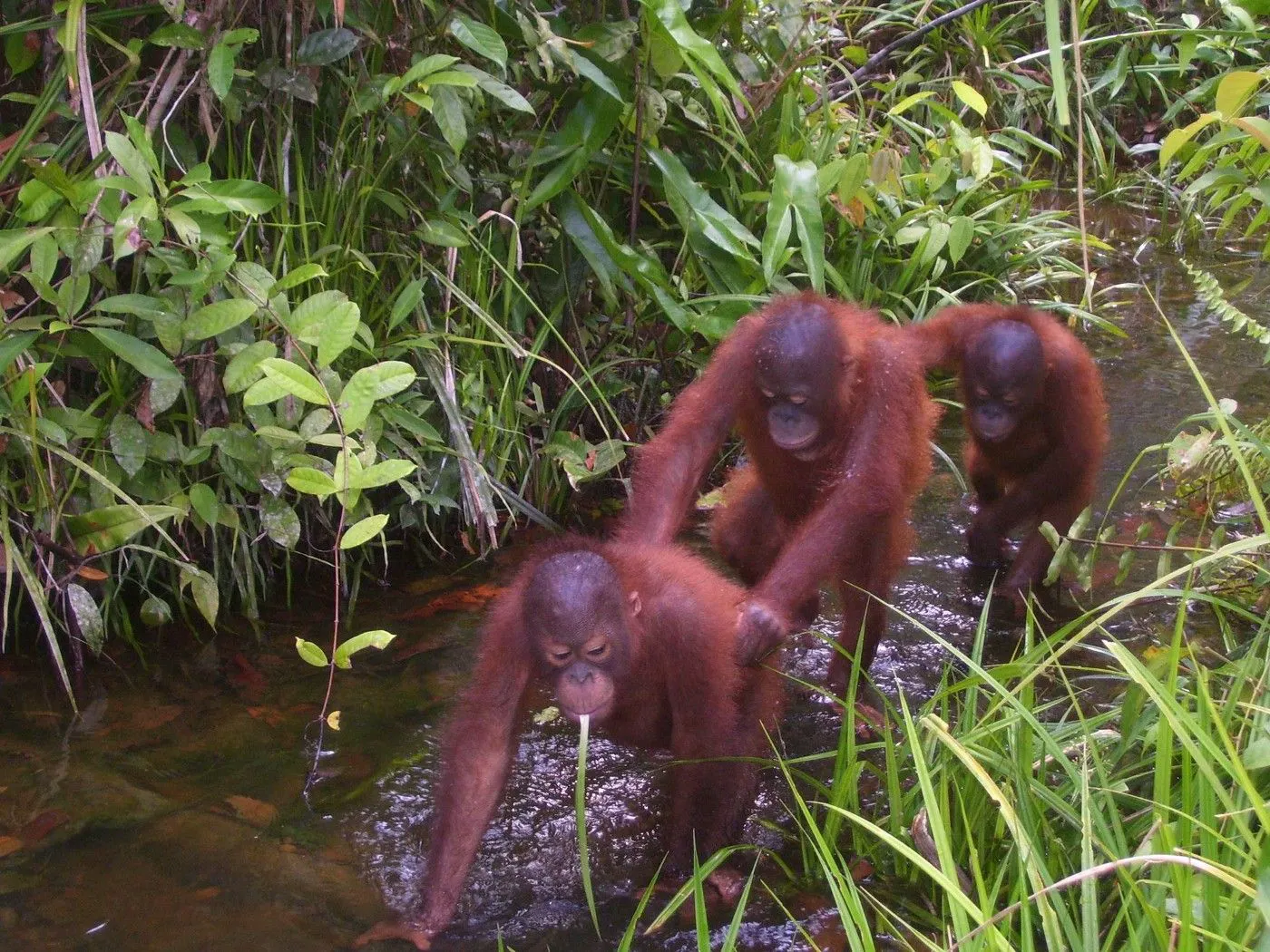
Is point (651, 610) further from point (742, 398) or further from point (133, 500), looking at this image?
point (133, 500)

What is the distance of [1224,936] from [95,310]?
295 cm

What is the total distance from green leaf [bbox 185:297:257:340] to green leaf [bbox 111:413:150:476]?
1.15ft

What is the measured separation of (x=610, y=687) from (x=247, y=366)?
1.27 meters

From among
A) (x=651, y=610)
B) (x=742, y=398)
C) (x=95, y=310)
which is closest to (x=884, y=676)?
(x=742, y=398)

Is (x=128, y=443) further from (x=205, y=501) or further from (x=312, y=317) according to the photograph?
(x=312, y=317)

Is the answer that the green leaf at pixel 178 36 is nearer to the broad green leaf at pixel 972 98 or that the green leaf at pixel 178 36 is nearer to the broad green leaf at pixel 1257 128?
the broad green leaf at pixel 1257 128

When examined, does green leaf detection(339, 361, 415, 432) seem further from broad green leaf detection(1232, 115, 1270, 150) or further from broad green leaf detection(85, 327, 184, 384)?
broad green leaf detection(1232, 115, 1270, 150)

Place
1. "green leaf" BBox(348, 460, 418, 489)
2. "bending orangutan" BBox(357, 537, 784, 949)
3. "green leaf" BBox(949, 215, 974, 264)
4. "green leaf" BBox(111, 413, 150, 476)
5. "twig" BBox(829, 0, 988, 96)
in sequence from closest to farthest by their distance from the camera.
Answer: "bending orangutan" BBox(357, 537, 784, 949) < "green leaf" BBox(348, 460, 418, 489) < "green leaf" BBox(111, 413, 150, 476) < "green leaf" BBox(949, 215, 974, 264) < "twig" BBox(829, 0, 988, 96)

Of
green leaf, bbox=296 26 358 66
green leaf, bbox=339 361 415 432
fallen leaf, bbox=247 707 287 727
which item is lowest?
fallen leaf, bbox=247 707 287 727

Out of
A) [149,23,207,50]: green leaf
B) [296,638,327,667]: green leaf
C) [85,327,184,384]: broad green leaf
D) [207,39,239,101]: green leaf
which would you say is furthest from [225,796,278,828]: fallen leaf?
[149,23,207,50]: green leaf

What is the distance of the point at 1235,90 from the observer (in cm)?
253

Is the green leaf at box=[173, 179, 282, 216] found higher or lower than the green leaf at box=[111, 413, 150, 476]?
higher

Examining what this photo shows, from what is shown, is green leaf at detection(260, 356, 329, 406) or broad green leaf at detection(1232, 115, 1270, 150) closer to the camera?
broad green leaf at detection(1232, 115, 1270, 150)

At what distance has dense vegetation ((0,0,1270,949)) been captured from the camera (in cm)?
254
